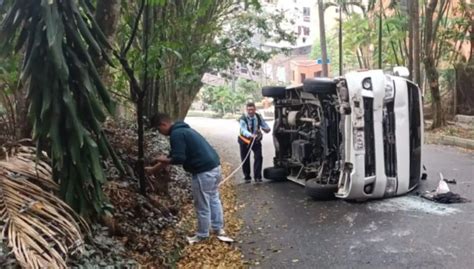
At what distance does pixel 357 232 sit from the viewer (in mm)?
6730

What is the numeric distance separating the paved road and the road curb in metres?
7.27

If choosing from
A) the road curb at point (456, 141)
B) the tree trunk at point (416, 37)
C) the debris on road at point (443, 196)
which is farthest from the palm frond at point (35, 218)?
the tree trunk at point (416, 37)

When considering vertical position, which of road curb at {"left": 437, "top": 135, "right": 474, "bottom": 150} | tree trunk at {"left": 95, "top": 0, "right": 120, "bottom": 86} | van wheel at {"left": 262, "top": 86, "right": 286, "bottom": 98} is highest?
tree trunk at {"left": 95, "top": 0, "right": 120, "bottom": 86}

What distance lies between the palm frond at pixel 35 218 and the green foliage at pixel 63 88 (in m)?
0.19

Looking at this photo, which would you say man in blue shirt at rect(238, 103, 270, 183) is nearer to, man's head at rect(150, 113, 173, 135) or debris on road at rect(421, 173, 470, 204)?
debris on road at rect(421, 173, 470, 204)

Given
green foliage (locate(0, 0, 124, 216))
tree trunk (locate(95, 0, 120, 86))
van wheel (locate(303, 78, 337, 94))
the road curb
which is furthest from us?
the road curb

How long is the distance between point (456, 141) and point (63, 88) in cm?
1523

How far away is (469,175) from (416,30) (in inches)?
411

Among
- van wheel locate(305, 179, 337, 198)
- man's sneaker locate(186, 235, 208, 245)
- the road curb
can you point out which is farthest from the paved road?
the road curb

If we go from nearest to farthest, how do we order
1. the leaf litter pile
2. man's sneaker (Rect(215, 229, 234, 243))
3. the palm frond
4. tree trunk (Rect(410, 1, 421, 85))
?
1. the palm frond
2. the leaf litter pile
3. man's sneaker (Rect(215, 229, 234, 243))
4. tree trunk (Rect(410, 1, 421, 85))

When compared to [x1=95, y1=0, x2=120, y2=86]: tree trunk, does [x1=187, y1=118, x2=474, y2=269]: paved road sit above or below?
below

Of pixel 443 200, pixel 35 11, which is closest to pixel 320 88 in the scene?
pixel 443 200

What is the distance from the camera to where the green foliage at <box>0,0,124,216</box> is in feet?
15.2

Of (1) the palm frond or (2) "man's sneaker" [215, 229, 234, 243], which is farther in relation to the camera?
(2) "man's sneaker" [215, 229, 234, 243]
